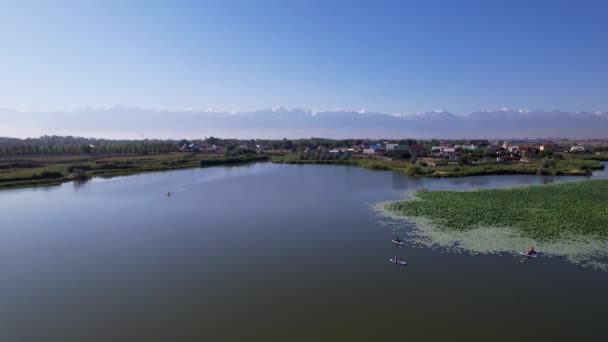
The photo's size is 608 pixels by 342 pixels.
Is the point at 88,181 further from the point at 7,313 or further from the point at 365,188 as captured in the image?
the point at 7,313

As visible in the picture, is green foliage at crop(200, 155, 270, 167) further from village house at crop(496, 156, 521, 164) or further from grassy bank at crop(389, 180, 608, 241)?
village house at crop(496, 156, 521, 164)

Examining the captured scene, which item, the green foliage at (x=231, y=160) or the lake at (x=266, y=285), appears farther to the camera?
the green foliage at (x=231, y=160)

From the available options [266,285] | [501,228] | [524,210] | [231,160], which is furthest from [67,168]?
[524,210]

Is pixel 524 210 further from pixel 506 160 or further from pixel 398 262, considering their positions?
pixel 506 160

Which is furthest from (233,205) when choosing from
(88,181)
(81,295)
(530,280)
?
(88,181)

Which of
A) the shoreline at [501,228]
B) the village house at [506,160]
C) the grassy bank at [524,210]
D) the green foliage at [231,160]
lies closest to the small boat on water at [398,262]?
the shoreline at [501,228]

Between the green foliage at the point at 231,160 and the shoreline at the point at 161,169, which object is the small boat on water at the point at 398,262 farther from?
the green foliage at the point at 231,160
